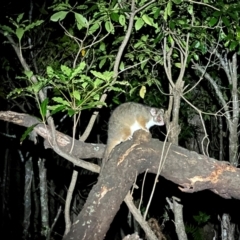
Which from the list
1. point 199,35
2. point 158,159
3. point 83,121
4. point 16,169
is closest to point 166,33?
point 199,35

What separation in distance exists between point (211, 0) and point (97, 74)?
1966 millimetres

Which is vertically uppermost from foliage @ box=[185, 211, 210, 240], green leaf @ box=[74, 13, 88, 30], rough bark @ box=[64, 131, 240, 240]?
green leaf @ box=[74, 13, 88, 30]

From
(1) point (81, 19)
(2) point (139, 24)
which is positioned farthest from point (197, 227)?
(1) point (81, 19)

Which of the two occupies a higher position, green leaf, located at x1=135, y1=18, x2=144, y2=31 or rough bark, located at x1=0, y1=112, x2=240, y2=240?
green leaf, located at x1=135, y1=18, x2=144, y2=31

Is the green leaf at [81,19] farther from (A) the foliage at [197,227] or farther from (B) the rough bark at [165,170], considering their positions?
(A) the foliage at [197,227]

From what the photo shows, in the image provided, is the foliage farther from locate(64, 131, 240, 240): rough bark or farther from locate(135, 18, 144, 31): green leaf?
locate(135, 18, 144, 31): green leaf

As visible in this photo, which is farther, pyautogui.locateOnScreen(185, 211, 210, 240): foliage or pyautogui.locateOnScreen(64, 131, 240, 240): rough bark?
pyautogui.locateOnScreen(185, 211, 210, 240): foliage

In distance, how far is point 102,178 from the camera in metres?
2.72

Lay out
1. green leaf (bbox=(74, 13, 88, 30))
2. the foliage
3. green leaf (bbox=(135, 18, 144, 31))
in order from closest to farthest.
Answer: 1. green leaf (bbox=(74, 13, 88, 30))
2. green leaf (bbox=(135, 18, 144, 31))
3. the foliage

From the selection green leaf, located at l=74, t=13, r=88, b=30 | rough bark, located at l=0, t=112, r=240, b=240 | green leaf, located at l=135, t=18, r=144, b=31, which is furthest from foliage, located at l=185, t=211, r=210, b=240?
green leaf, located at l=74, t=13, r=88, b=30

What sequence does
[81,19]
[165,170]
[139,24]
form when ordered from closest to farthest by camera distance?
[165,170] < [81,19] < [139,24]

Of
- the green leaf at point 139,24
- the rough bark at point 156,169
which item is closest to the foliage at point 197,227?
the rough bark at point 156,169

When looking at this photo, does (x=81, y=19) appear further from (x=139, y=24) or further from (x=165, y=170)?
(x=165, y=170)

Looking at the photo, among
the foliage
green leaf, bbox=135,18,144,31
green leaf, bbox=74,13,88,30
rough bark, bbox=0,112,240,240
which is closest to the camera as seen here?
rough bark, bbox=0,112,240,240
